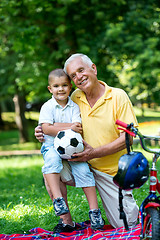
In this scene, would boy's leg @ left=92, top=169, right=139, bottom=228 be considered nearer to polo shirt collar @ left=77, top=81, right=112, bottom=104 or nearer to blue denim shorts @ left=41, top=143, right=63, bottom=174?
blue denim shorts @ left=41, top=143, right=63, bottom=174

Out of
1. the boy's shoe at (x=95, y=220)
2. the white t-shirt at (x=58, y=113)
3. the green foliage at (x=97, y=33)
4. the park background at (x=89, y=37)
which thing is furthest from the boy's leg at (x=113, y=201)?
the green foliage at (x=97, y=33)

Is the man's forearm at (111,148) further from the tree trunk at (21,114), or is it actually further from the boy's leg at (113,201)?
the tree trunk at (21,114)

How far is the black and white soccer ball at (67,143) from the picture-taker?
132 inches

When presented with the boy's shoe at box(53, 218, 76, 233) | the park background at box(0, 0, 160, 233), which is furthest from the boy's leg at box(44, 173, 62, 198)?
the park background at box(0, 0, 160, 233)

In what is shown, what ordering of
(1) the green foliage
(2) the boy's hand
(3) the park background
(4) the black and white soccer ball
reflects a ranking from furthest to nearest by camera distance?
(1) the green foliage → (3) the park background → (2) the boy's hand → (4) the black and white soccer ball

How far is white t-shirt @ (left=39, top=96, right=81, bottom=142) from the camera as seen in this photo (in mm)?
3576

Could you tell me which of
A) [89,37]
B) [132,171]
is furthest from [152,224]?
[89,37]

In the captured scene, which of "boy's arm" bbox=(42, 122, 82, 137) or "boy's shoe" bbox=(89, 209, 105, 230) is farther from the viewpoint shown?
"boy's arm" bbox=(42, 122, 82, 137)

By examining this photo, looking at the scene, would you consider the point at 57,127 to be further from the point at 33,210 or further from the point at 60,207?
the point at 33,210

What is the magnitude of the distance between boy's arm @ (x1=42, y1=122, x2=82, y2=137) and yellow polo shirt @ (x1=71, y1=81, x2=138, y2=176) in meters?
0.14

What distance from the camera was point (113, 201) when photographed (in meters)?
3.59

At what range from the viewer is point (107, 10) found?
994 centimetres

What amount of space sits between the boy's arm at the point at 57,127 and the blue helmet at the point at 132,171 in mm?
894

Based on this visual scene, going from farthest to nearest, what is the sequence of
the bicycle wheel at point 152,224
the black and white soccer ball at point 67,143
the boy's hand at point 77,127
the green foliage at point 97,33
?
the green foliage at point 97,33
the boy's hand at point 77,127
the black and white soccer ball at point 67,143
the bicycle wheel at point 152,224
